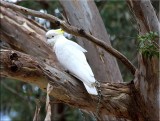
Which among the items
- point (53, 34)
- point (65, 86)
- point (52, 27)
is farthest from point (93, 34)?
point (52, 27)

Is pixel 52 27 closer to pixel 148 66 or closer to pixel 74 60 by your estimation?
pixel 74 60

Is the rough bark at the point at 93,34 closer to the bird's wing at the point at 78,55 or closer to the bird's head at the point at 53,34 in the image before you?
the bird's head at the point at 53,34

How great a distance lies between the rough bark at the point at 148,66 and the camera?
73.9 inches

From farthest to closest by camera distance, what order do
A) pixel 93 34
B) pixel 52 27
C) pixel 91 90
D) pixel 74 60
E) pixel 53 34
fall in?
pixel 52 27
pixel 93 34
pixel 53 34
pixel 74 60
pixel 91 90

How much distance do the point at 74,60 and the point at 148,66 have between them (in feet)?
1.29

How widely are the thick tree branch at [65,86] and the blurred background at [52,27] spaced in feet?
5.28

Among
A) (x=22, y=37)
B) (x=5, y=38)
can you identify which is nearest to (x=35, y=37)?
(x=22, y=37)

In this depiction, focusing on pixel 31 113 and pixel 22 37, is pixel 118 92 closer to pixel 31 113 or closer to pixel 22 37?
pixel 22 37

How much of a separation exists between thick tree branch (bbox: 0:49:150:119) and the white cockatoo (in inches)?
2.6

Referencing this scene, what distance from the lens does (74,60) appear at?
2.07 m

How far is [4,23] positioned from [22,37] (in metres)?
0.24

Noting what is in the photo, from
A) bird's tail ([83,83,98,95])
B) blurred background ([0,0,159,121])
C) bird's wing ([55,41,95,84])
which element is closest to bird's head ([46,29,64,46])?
bird's wing ([55,41,95,84])

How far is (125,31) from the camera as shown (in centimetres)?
421

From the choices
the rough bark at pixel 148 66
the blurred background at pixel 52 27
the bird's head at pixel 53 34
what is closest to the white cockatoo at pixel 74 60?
the bird's head at pixel 53 34
